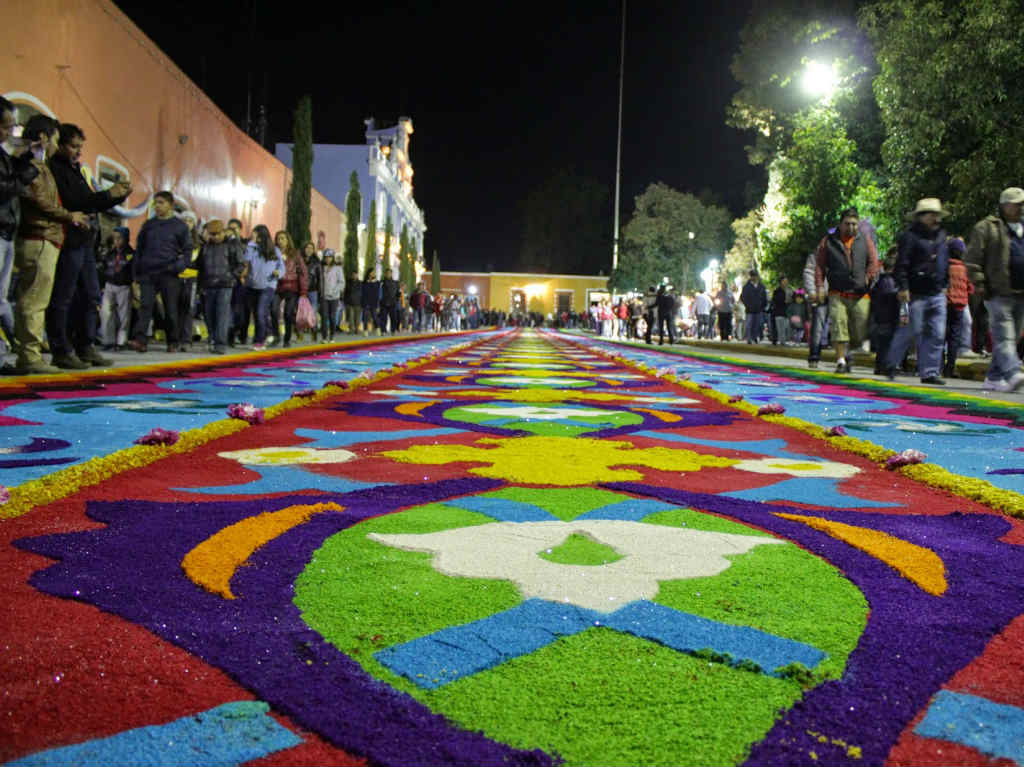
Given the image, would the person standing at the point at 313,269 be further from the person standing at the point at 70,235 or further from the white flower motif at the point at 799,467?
the white flower motif at the point at 799,467

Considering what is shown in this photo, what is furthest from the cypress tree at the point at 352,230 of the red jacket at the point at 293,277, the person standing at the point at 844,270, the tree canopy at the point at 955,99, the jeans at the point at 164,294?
the person standing at the point at 844,270

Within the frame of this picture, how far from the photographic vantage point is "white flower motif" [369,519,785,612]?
156cm

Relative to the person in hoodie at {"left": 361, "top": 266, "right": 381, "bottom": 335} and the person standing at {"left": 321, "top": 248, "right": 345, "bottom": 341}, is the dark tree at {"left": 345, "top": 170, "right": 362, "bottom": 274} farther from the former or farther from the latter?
the person standing at {"left": 321, "top": 248, "right": 345, "bottom": 341}

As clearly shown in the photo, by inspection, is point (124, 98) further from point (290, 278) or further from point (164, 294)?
point (164, 294)

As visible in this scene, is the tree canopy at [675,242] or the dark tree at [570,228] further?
the dark tree at [570,228]

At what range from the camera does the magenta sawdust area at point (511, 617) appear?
103 cm

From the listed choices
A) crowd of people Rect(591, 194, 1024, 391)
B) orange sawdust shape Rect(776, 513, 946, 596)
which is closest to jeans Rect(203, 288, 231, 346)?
crowd of people Rect(591, 194, 1024, 391)

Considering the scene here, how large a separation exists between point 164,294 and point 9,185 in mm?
4032

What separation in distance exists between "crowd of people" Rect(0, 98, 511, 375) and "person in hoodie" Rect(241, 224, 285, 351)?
2 cm

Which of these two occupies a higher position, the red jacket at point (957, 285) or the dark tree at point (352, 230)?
the dark tree at point (352, 230)

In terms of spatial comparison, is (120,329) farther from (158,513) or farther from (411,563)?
(411,563)

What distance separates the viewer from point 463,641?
130 centimetres

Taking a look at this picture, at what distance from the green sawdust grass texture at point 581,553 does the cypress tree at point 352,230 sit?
91.2 ft

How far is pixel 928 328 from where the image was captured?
790 centimetres
